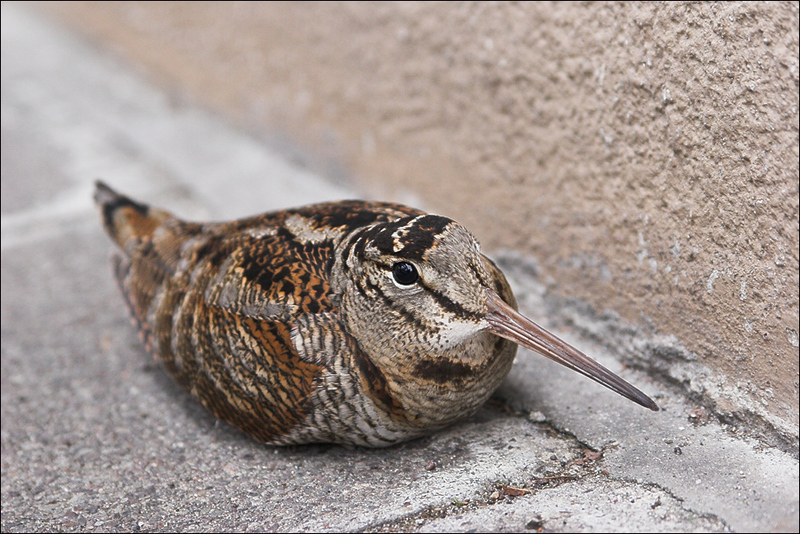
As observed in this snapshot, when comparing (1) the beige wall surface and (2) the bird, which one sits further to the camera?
(2) the bird

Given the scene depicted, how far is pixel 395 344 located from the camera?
2348 millimetres

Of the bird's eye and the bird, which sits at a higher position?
the bird's eye

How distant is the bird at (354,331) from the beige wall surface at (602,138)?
437 mm

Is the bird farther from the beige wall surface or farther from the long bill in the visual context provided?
the beige wall surface

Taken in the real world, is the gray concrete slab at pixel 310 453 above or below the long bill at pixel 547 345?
below

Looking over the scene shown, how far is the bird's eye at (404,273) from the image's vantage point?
89.4 inches

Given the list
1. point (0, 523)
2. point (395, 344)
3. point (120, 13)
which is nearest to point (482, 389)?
point (395, 344)

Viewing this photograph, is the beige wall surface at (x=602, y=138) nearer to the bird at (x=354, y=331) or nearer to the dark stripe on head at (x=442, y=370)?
the bird at (x=354, y=331)

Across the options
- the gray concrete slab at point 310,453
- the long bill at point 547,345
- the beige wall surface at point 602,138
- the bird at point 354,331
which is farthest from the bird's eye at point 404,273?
the beige wall surface at point 602,138

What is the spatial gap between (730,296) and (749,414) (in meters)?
0.35

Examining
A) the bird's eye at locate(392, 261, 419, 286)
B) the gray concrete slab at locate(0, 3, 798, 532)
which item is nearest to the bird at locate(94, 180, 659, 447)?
the bird's eye at locate(392, 261, 419, 286)

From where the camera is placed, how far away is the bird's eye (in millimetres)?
2271

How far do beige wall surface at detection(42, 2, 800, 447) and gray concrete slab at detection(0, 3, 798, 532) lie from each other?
8.3 inches

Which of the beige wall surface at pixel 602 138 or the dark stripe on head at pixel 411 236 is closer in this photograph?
the beige wall surface at pixel 602 138
